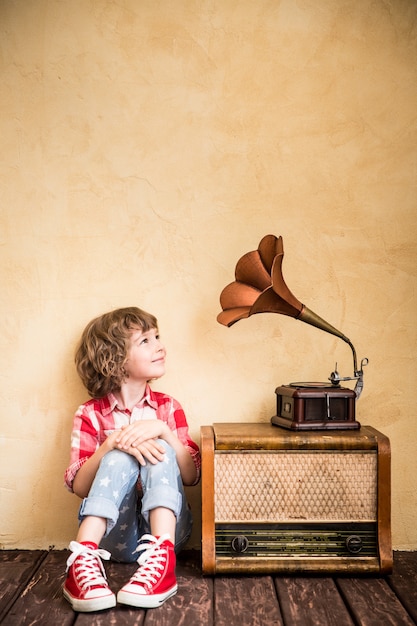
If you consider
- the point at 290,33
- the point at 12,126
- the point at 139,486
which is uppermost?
the point at 290,33

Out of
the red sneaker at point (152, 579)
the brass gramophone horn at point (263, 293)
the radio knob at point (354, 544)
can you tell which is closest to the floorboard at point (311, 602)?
the radio knob at point (354, 544)

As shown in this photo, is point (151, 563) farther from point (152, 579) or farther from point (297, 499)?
point (297, 499)

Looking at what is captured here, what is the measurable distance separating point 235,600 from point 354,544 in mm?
439

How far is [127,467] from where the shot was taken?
1964 mm

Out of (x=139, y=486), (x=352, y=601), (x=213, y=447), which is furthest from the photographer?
(x=139, y=486)

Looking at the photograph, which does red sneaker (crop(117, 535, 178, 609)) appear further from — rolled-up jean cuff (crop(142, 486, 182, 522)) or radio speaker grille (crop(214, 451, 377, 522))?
radio speaker grille (crop(214, 451, 377, 522))

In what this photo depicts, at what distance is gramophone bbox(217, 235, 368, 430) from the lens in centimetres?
209

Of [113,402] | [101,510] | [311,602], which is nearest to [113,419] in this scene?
[113,402]

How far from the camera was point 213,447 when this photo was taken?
78.9 inches

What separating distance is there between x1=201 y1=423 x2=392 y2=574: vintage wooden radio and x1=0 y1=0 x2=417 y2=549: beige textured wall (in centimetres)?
36

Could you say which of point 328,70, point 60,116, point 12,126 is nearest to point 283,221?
point 328,70

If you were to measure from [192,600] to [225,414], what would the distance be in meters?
0.71

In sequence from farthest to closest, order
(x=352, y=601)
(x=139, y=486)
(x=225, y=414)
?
(x=225, y=414)
(x=139, y=486)
(x=352, y=601)

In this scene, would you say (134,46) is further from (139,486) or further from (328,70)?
(139,486)
